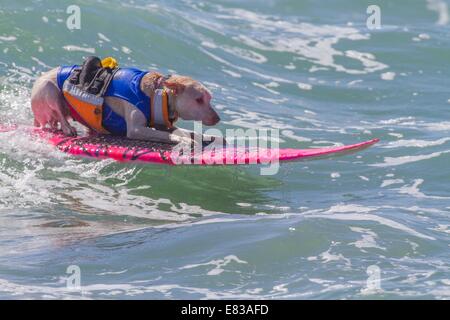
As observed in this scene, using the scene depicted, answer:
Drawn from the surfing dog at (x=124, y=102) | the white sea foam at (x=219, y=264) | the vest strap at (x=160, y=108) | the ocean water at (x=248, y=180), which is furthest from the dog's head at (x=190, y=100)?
the white sea foam at (x=219, y=264)

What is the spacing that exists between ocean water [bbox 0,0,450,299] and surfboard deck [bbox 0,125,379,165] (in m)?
0.17

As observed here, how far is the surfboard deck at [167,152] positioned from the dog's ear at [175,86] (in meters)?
0.59

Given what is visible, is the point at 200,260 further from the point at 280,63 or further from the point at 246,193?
the point at 280,63

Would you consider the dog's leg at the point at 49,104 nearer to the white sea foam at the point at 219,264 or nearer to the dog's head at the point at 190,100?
the dog's head at the point at 190,100

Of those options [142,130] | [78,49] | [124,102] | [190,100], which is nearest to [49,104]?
[124,102]

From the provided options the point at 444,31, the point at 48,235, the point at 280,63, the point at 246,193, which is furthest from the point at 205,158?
the point at 444,31

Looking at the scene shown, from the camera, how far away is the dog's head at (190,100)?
10141mm

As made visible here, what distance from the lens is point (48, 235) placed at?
8648 millimetres

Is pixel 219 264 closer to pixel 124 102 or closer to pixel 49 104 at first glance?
pixel 124 102

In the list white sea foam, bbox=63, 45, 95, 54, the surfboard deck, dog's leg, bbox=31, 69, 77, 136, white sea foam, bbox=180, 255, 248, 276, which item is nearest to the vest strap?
the surfboard deck

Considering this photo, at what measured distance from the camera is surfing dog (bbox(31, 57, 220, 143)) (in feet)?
33.4

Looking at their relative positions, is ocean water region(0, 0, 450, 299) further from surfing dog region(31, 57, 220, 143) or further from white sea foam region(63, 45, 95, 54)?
surfing dog region(31, 57, 220, 143)

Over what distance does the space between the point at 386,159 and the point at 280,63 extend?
5038mm

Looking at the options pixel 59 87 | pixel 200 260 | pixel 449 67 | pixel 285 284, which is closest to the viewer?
pixel 285 284
